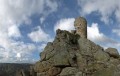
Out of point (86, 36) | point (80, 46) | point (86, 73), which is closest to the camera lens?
point (86, 73)

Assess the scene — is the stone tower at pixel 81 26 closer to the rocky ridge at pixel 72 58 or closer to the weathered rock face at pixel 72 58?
the rocky ridge at pixel 72 58

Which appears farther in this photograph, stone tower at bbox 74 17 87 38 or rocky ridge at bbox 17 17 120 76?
stone tower at bbox 74 17 87 38

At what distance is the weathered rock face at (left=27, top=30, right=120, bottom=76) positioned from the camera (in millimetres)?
62438

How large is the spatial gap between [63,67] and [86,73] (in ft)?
23.7

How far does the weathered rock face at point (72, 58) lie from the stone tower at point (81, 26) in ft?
12.7

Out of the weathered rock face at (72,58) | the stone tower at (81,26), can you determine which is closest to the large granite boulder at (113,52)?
the weathered rock face at (72,58)

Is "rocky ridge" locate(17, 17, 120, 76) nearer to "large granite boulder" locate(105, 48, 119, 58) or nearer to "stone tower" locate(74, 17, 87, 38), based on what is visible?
"large granite boulder" locate(105, 48, 119, 58)

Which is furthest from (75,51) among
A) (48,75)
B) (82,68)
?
(48,75)

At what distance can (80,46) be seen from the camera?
71438mm

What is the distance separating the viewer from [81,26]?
78375mm

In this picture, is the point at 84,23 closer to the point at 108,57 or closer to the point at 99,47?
the point at 99,47

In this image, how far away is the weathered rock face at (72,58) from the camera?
205 ft

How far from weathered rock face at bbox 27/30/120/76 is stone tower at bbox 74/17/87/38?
3.87 metres

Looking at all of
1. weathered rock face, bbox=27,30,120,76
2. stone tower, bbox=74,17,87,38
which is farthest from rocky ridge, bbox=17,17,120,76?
stone tower, bbox=74,17,87,38
